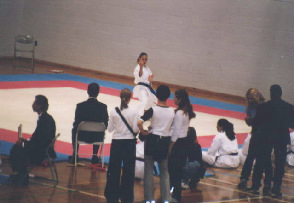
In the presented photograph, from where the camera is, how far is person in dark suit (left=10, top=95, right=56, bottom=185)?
28.0 feet

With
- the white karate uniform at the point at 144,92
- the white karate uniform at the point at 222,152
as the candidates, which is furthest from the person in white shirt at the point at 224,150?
the white karate uniform at the point at 144,92

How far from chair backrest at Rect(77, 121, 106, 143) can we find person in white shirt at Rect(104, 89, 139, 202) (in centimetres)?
156

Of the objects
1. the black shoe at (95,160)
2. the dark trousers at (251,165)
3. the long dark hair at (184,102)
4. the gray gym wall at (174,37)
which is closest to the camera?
the long dark hair at (184,102)

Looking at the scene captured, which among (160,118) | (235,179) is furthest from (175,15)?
(160,118)

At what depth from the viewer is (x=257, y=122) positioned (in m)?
9.13

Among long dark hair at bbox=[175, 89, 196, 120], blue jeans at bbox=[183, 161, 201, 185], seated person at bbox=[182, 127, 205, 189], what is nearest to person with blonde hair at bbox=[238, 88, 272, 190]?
seated person at bbox=[182, 127, 205, 189]

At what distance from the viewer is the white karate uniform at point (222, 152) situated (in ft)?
35.1

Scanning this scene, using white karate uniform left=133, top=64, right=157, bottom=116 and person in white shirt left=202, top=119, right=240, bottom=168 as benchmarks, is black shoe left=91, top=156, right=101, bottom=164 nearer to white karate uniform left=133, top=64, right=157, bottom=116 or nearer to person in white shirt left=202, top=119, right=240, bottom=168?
person in white shirt left=202, top=119, right=240, bottom=168

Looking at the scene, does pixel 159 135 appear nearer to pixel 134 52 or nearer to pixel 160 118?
pixel 160 118

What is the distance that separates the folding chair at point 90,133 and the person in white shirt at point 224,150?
7.33 ft

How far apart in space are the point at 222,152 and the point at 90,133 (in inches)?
106

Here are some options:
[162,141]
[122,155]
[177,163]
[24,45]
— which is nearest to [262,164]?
[177,163]

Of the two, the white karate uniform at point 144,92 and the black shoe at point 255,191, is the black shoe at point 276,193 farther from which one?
the white karate uniform at point 144,92

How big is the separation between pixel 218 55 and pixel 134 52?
3402mm
